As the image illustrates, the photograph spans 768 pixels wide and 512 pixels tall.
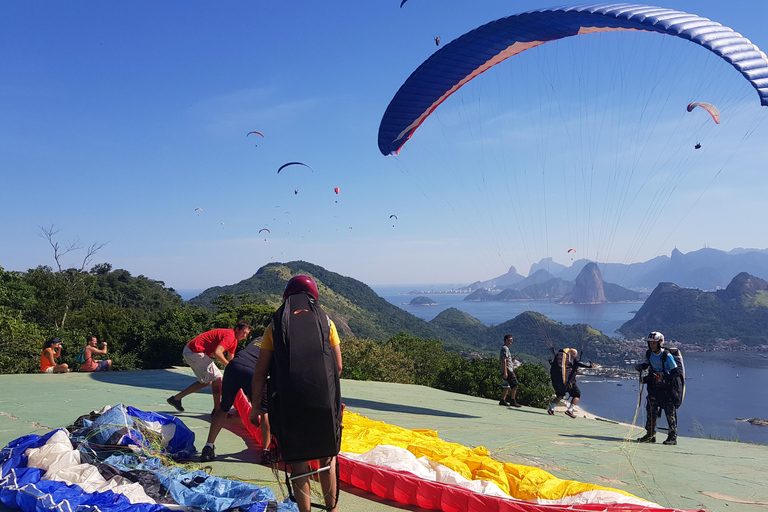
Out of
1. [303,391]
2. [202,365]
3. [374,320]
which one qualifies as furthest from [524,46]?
[374,320]

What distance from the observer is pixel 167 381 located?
29.5 ft

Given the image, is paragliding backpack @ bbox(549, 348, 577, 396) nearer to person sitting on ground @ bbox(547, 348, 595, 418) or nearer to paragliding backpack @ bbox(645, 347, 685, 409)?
person sitting on ground @ bbox(547, 348, 595, 418)

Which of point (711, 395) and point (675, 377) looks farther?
point (711, 395)

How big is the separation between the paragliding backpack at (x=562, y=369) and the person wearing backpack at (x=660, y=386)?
207 cm

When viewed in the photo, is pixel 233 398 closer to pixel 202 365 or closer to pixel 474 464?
pixel 202 365

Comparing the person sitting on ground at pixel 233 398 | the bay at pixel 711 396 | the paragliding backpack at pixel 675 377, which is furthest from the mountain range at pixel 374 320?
the person sitting on ground at pixel 233 398

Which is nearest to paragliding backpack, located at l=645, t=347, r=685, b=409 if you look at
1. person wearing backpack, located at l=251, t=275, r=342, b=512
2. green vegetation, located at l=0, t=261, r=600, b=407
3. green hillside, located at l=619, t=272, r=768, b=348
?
green vegetation, located at l=0, t=261, r=600, b=407

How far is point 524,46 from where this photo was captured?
7.84 meters

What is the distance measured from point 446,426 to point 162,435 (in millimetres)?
3355

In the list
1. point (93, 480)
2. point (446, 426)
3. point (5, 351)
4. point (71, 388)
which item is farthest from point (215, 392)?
point (5, 351)

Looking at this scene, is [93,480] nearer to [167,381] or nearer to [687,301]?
[167,381]

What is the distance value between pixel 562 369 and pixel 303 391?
22.7 feet

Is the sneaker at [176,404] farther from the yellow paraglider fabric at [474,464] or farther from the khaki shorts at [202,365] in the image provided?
the yellow paraglider fabric at [474,464]

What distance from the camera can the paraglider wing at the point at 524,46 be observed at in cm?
602
